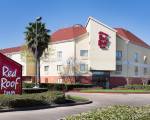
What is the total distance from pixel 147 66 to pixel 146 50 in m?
3.82

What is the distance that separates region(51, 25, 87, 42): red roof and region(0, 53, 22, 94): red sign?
170 feet

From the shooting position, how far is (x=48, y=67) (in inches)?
3361

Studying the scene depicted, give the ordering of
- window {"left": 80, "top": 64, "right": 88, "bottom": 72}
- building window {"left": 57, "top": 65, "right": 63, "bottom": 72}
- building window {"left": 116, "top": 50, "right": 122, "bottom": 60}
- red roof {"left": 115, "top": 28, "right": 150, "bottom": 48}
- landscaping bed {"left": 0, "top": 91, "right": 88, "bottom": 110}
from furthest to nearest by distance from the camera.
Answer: red roof {"left": 115, "top": 28, "right": 150, "bottom": 48}, building window {"left": 116, "top": 50, "right": 122, "bottom": 60}, building window {"left": 57, "top": 65, "right": 63, "bottom": 72}, window {"left": 80, "top": 64, "right": 88, "bottom": 72}, landscaping bed {"left": 0, "top": 91, "right": 88, "bottom": 110}

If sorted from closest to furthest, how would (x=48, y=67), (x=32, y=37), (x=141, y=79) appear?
1. (x=32, y=37)
2. (x=48, y=67)
3. (x=141, y=79)

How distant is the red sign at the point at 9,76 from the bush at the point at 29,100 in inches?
84.5

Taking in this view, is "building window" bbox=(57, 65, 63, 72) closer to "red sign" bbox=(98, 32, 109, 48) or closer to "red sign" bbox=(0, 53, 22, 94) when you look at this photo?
"red sign" bbox=(98, 32, 109, 48)

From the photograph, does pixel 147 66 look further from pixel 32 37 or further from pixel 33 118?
pixel 33 118

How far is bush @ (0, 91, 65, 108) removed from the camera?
2378cm

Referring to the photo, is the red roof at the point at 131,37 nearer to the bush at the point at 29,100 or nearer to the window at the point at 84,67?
the window at the point at 84,67

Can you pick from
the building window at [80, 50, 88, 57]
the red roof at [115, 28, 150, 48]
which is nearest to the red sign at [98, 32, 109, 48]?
the building window at [80, 50, 88, 57]

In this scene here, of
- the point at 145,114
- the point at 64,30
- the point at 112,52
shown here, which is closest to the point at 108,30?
the point at 112,52

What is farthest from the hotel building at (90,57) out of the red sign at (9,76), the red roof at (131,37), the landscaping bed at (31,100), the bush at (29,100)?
the bush at (29,100)

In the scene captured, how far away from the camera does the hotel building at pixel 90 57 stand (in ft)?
260

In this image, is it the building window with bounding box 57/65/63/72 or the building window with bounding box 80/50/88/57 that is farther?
the building window with bounding box 57/65/63/72
